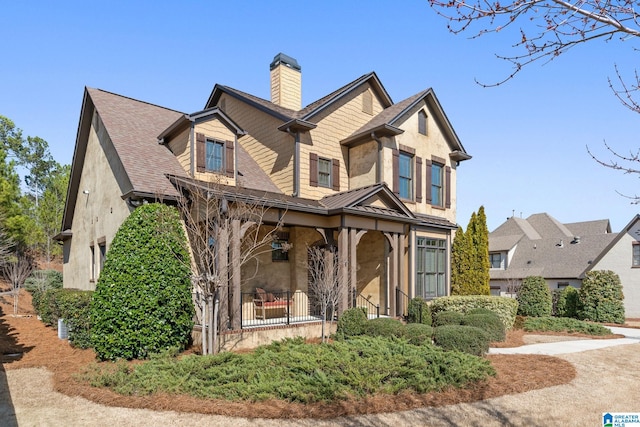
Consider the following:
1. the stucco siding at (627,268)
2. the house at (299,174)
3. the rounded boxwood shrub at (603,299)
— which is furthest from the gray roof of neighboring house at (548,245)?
the house at (299,174)

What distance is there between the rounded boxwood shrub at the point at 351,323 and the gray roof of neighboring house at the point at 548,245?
23.8m

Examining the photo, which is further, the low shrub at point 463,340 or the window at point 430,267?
the window at point 430,267

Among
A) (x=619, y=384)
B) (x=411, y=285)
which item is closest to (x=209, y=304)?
(x=619, y=384)

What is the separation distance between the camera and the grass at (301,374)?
6.87 m

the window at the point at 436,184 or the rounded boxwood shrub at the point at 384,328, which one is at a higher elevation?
the window at the point at 436,184

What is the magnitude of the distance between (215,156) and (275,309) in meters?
5.58

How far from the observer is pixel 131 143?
14.3 meters

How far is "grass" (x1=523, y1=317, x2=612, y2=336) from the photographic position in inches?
633

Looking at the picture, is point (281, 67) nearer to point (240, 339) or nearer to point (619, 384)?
point (240, 339)

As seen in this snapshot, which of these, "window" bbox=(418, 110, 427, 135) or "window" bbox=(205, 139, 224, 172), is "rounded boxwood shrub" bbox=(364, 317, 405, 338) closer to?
"window" bbox=(205, 139, 224, 172)

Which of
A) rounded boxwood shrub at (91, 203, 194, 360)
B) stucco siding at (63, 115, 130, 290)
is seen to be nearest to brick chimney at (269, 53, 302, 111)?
stucco siding at (63, 115, 130, 290)

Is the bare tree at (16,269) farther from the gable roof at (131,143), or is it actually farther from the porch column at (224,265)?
the porch column at (224,265)

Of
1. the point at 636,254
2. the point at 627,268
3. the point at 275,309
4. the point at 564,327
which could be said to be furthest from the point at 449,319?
the point at 636,254

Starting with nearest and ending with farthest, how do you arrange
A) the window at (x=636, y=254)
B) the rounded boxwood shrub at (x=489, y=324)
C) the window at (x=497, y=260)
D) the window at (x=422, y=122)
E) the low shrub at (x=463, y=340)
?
the low shrub at (x=463, y=340) → the rounded boxwood shrub at (x=489, y=324) → the window at (x=422, y=122) → the window at (x=636, y=254) → the window at (x=497, y=260)
